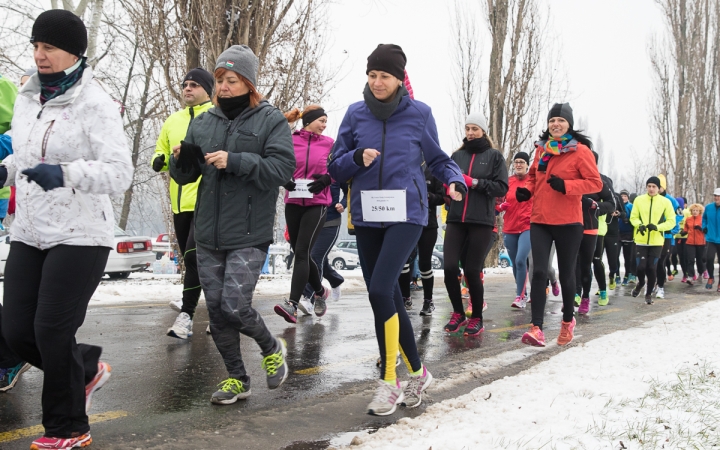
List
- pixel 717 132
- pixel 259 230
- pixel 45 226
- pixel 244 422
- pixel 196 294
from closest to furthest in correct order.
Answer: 1. pixel 45 226
2. pixel 244 422
3. pixel 259 230
4. pixel 196 294
5. pixel 717 132

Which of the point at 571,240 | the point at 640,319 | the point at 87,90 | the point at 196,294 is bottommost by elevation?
the point at 640,319

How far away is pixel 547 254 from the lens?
656 centimetres

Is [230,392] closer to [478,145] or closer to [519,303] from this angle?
[478,145]

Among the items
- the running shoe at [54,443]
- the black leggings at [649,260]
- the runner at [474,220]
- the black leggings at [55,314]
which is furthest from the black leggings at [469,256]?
the black leggings at [649,260]

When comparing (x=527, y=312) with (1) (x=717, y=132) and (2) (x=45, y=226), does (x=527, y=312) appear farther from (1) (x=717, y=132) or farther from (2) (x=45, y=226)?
(1) (x=717, y=132)

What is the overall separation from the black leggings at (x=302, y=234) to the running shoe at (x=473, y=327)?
5.53ft

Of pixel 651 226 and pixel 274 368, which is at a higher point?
pixel 651 226

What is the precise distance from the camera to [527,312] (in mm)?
9469

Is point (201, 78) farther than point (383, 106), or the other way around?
point (201, 78)


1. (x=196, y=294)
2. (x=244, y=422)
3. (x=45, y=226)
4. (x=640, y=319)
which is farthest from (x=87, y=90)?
(x=640, y=319)

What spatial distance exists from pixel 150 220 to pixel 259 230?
120ft

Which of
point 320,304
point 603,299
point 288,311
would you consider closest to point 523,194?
point 288,311

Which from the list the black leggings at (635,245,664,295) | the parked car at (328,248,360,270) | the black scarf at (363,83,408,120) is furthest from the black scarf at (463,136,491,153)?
the parked car at (328,248,360,270)

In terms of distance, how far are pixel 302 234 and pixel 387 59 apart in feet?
10.5
